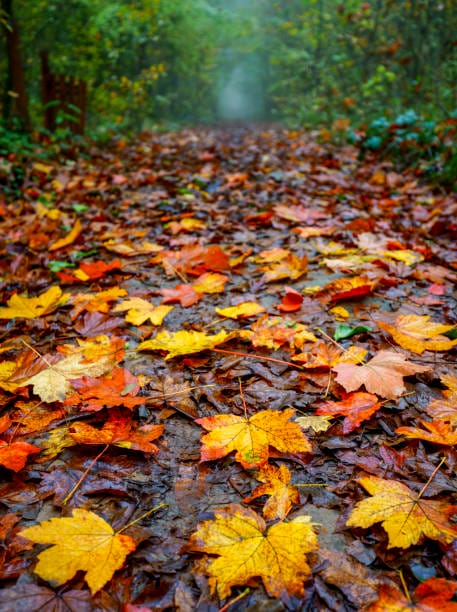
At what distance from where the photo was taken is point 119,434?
4.19ft

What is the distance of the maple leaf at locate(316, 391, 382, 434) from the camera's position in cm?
131

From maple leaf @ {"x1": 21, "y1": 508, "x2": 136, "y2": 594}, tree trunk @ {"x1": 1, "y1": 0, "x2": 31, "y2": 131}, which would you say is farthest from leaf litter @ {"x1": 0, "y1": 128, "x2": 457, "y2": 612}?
tree trunk @ {"x1": 1, "y1": 0, "x2": 31, "y2": 131}

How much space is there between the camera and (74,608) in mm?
837

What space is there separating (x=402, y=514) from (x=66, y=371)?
1158 millimetres

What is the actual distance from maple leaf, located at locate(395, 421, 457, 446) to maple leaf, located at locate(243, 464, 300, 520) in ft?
1.25

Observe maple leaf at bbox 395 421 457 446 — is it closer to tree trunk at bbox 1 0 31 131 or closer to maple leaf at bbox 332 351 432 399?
maple leaf at bbox 332 351 432 399

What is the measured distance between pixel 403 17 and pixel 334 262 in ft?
26.1

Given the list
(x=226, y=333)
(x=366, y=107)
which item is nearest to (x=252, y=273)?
(x=226, y=333)

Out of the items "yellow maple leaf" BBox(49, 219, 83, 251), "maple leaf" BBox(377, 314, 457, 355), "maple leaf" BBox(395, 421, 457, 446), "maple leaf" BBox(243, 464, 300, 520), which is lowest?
"yellow maple leaf" BBox(49, 219, 83, 251)

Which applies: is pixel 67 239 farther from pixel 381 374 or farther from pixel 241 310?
pixel 381 374

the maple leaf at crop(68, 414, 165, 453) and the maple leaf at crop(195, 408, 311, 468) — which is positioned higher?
the maple leaf at crop(195, 408, 311, 468)

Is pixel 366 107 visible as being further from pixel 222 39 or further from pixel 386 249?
pixel 222 39

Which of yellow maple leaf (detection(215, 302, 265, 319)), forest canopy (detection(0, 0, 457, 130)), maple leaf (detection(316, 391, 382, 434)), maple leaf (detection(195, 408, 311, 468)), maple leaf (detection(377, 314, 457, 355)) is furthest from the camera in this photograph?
forest canopy (detection(0, 0, 457, 130))

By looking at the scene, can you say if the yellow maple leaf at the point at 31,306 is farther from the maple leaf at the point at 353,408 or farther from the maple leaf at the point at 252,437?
the maple leaf at the point at 353,408
